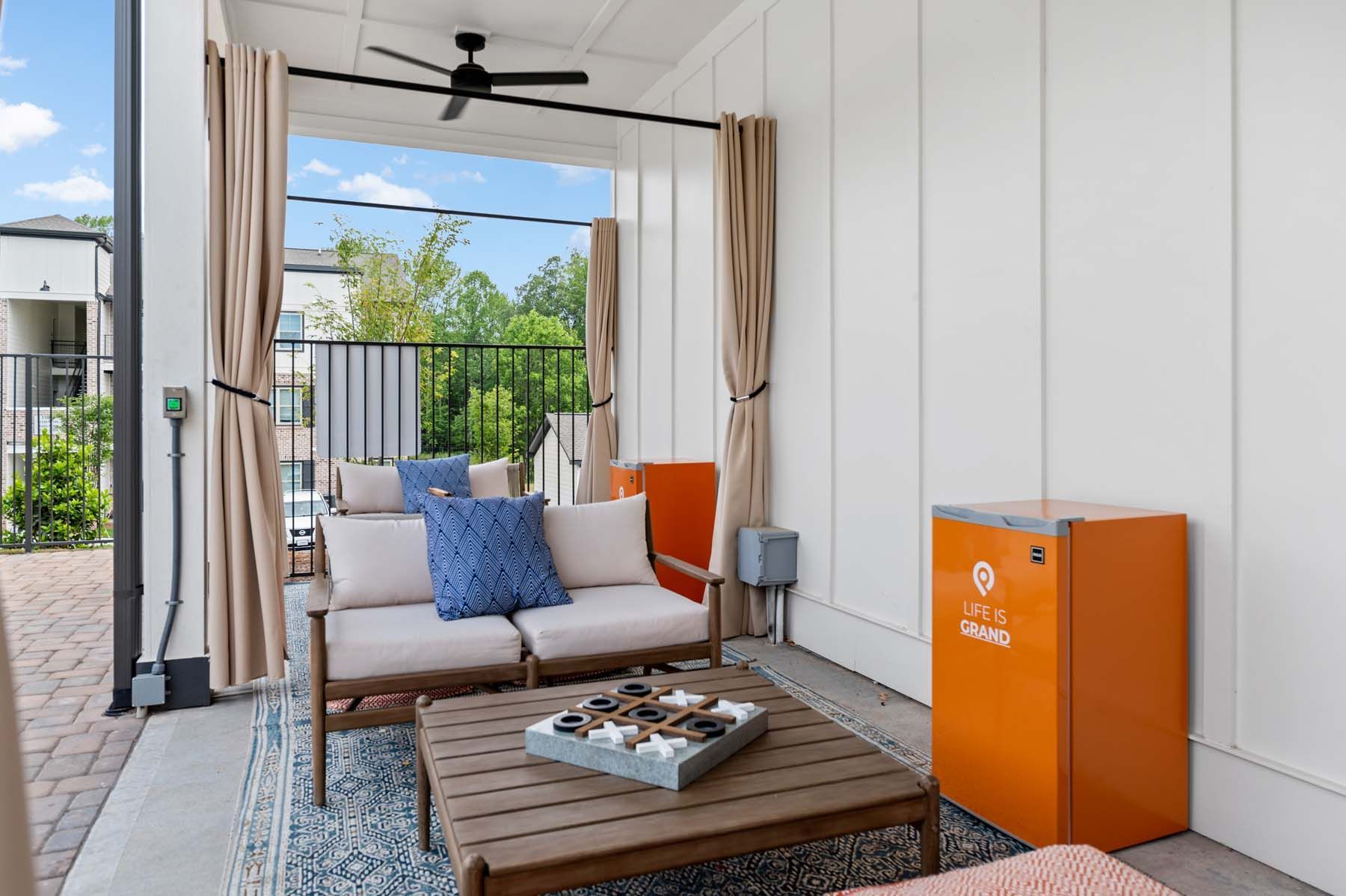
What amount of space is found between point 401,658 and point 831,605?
2.29 metres

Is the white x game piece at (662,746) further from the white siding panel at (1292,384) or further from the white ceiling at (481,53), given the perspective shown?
the white ceiling at (481,53)

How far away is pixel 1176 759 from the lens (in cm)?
255

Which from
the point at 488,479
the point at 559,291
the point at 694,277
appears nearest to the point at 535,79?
the point at 694,277

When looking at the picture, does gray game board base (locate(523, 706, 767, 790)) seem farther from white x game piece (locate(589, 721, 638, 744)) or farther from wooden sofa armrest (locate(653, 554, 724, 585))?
wooden sofa armrest (locate(653, 554, 724, 585))

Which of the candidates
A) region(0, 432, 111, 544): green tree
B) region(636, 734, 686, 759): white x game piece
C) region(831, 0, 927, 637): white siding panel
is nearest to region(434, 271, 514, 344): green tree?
region(0, 432, 111, 544): green tree

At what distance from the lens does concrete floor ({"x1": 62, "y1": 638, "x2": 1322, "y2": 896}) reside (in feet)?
7.48

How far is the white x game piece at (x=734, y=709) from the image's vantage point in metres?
2.28


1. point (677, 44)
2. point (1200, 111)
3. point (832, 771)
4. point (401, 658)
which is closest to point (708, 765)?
point (832, 771)

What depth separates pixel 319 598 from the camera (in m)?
3.00

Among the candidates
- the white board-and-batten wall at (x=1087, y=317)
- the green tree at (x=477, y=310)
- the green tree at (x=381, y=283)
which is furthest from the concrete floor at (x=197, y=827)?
the green tree at (x=477, y=310)

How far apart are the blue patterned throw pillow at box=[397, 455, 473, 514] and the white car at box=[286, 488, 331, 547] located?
1316mm

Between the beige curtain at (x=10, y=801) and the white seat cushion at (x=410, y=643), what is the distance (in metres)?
2.83

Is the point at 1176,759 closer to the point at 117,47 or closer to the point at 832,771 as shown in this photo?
the point at 832,771

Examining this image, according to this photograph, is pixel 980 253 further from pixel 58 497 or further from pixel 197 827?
pixel 58 497
